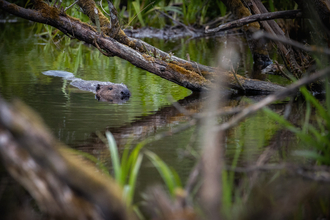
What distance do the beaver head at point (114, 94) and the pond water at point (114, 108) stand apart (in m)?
0.11

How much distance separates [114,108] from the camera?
13.7 ft

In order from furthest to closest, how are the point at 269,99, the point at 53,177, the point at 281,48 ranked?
the point at 281,48, the point at 269,99, the point at 53,177

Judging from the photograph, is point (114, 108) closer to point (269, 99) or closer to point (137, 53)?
point (137, 53)

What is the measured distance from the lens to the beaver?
4.68 metres

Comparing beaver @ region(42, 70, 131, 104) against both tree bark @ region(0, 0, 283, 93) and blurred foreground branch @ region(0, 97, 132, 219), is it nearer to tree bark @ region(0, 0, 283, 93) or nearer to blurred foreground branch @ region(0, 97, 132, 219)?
tree bark @ region(0, 0, 283, 93)

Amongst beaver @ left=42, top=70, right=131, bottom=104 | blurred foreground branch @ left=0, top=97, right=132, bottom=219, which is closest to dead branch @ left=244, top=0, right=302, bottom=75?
beaver @ left=42, top=70, right=131, bottom=104

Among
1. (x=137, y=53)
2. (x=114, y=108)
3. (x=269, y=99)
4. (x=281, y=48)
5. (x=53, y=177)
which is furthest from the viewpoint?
(x=281, y=48)

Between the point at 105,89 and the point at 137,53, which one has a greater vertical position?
the point at 137,53

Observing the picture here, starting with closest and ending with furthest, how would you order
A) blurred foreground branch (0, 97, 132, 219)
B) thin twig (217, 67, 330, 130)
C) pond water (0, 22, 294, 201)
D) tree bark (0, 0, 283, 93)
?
blurred foreground branch (0, 97, 132, 219) → thin twig (217, 67, 330, 130) → pond water (0, 22, 294, 201) → tree bark (0, 0, 283, 93)

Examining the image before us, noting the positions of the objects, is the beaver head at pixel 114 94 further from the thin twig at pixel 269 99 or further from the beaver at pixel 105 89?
the thin twig at pixel 269 99

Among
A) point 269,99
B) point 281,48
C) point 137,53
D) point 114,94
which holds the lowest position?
point 114,94

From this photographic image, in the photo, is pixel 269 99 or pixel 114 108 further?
pixel 114 108

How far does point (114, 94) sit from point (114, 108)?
23.6 inches

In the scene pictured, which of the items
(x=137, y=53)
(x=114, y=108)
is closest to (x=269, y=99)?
(x=114, y=108)
